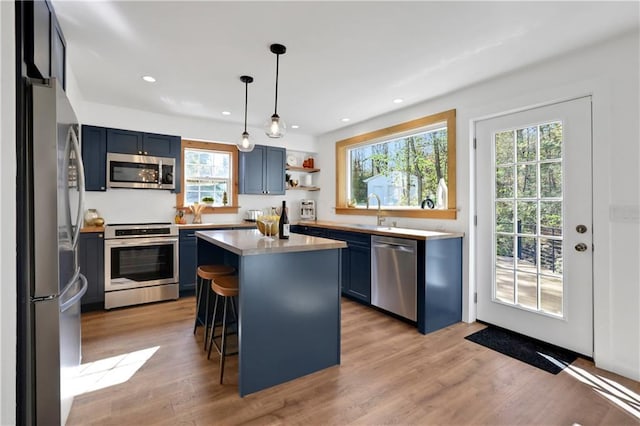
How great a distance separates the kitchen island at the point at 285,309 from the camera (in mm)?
2057

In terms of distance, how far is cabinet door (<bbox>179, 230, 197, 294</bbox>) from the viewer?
4.21m

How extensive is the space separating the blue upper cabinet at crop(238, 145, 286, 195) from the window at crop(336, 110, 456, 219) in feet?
3.19

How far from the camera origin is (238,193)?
507 centimetres

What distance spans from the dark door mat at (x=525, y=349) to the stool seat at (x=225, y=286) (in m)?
2.18

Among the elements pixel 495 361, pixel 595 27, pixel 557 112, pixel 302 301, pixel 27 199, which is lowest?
pixel 495 361

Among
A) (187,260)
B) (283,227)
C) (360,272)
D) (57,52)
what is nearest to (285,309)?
(283,227)

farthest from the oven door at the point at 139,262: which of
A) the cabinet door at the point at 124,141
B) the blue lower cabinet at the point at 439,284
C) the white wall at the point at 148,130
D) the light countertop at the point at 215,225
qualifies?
the blue lower cabinet at the point at 439,284

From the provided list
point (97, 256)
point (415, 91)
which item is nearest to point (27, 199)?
point (97, 256)

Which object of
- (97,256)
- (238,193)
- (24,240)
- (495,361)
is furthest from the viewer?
(238,193)

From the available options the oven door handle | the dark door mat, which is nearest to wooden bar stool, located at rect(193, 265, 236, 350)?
the oven door handle

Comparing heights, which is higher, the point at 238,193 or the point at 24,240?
the point at 238,193

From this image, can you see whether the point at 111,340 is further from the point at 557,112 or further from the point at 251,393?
the point at 557,112

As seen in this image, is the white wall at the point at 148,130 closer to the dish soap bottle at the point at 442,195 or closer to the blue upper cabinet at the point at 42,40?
the blue upper cabinet at the point at 42,40

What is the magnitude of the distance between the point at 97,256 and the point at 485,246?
4272mm
